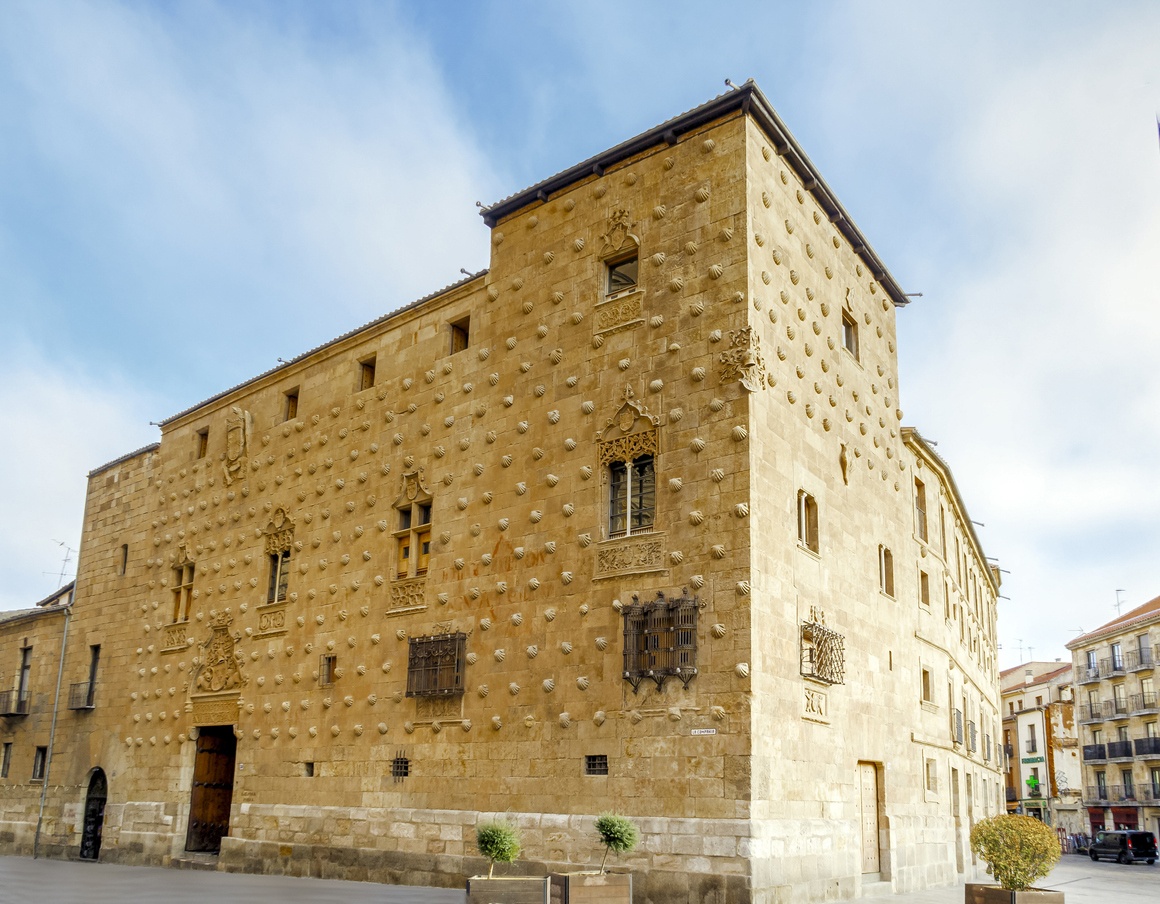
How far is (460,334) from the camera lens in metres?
19.7

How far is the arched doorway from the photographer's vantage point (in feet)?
81.5

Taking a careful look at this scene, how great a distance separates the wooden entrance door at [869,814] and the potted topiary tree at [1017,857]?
4.85 meters

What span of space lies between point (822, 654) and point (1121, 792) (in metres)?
40.9

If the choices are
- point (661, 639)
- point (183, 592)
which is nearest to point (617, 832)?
point (661, 639)

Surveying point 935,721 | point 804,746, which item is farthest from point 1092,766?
point 804,746

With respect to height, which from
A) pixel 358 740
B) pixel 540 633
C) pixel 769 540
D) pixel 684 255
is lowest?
pixel 358 740

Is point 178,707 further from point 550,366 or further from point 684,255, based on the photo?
point 684,255

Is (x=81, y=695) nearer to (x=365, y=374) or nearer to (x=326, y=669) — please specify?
(x=326, y=669)

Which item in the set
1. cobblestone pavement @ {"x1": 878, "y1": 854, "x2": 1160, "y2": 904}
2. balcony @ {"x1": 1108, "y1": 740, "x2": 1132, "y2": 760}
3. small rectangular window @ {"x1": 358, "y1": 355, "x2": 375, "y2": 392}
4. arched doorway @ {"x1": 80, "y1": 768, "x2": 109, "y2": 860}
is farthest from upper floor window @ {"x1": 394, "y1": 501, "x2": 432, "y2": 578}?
balcony @ {"x1": 1108, "y1": 740, "x2": 1132, "y2": 760}

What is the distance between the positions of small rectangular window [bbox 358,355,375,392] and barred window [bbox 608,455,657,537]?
7612 mm

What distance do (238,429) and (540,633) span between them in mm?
11220

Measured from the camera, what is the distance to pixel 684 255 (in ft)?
51.7

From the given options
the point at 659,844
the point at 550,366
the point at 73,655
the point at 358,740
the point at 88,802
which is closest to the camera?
the point at 659,844

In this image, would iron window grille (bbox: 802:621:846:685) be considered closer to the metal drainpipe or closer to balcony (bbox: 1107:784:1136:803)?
the metal drainpipe
